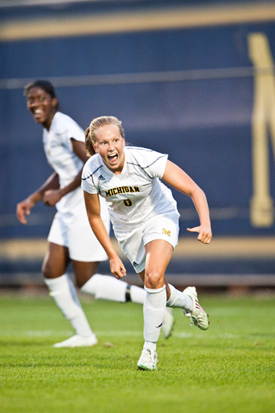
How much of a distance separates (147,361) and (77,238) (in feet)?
5.99

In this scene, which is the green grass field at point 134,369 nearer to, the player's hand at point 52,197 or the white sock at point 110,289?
the white sock at point 110,289

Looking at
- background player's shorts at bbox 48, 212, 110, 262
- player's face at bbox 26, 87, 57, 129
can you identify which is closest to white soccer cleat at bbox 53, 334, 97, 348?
background player's shorts at bbox 48, 212, 110, 262

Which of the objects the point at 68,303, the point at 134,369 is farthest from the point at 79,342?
the point at 134,369

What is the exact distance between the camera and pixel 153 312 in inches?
182

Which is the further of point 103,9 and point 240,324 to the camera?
point 103,9

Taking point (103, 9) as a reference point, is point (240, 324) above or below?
below

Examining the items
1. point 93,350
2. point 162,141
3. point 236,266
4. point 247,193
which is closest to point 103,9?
point 162,141

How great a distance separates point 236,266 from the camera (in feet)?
32.2

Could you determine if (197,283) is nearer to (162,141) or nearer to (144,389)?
(162,141)

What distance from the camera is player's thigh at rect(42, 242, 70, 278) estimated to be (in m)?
6.15

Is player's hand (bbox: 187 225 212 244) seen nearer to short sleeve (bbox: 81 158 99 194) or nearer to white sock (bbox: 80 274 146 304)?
short sleeve (bbox: 81 158 99 194)

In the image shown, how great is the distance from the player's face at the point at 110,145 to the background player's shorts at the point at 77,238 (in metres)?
1.44

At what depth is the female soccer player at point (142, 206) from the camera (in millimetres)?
4582

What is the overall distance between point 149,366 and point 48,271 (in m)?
1.93
